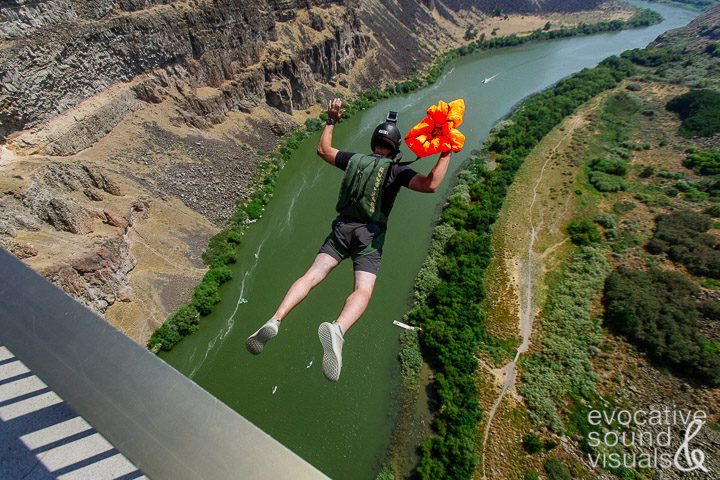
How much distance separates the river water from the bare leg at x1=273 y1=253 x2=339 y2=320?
28.6 ft

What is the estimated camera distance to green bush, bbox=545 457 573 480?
9883 mm

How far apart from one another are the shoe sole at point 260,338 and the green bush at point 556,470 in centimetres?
1048

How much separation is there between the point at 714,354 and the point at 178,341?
18.1 metres

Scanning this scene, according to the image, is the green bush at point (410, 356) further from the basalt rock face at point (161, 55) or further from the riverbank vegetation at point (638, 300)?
the basalt rock face at point (161, 55)

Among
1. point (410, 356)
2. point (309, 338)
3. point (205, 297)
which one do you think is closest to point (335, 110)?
point (410, 356)

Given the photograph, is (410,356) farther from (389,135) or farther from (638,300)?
(389,135)

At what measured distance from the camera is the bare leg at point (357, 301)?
3278mm

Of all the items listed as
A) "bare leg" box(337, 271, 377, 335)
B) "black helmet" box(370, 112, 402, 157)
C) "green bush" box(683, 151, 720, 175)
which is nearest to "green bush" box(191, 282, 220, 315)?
"bare leg" box(337, 271, 377, 335)

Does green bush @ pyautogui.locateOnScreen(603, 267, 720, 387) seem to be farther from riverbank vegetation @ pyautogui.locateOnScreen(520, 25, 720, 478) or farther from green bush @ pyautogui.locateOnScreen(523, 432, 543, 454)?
green bush @ pyautogui.locateOnScreen(523, 432, 543, 454)

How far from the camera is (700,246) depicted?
54.1ft

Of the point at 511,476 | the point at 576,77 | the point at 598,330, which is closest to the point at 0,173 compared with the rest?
the point at 511,476

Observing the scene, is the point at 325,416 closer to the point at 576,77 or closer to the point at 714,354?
the point at 714,354

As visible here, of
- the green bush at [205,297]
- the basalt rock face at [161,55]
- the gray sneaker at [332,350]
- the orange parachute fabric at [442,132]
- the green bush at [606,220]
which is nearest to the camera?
the gray sneaker at [332,350]

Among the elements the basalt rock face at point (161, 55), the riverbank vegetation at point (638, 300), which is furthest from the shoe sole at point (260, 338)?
the basalt rock face at point (161, 55)
